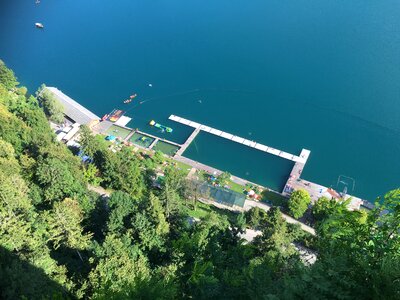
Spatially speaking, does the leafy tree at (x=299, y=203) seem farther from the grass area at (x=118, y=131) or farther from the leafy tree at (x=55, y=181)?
the grass area at (x=118, y=131)

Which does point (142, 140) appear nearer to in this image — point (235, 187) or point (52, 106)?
point (52, 106)

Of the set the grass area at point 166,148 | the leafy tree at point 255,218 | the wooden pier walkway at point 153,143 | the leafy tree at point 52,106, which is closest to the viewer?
the leafy tree at point 255,218

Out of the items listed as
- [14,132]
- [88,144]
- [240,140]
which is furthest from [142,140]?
[14,132]

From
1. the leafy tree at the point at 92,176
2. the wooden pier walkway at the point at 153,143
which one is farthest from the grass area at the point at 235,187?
the leafy tree at the point at 92,176

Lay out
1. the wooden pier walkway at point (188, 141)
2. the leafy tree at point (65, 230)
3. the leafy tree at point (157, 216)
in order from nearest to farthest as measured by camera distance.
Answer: the leafy tree at point (65, 230) < the leafy tree at point (157, 216) < the wooden pier walkway at point (188, 141)

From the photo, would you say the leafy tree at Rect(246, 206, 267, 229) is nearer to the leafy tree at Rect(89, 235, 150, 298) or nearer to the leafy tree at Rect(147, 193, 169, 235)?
the leafy tree at Rect(147, 193, 169, 235)

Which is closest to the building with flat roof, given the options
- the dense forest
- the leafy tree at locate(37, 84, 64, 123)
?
the leafy tree at locate(37, 84, 64, 123)
